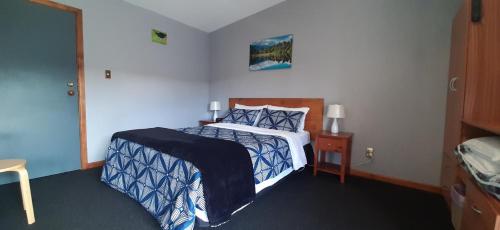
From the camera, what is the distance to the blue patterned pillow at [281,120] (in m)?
2.72

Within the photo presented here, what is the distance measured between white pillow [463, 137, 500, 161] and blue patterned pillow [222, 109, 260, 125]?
227cm

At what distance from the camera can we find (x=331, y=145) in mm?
2445

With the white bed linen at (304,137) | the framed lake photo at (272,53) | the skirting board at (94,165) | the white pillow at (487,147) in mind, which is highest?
the framed lake photo at (272,53)

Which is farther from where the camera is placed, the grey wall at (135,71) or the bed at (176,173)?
the grey wall at (135,71)

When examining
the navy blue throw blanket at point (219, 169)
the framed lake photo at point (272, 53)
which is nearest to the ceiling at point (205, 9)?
the framed lake photo at point (272, 53)

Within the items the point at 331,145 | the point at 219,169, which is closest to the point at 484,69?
the point at 331,145

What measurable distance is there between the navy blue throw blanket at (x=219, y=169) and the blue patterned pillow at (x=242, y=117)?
127 cm

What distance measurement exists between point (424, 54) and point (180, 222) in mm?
2790

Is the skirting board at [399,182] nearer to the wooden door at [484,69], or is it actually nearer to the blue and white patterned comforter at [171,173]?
the blue and white patterned comforter at [171,173]

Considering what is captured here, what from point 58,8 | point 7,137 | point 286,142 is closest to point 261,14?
point 286,142

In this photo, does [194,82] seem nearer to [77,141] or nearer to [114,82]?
[114,82]

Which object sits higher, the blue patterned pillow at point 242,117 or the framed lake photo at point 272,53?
the framed lake photo at point 272,53

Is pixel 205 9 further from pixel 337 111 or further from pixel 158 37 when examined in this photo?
pixel 337 111

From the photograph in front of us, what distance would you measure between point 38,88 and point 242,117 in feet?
8.05
